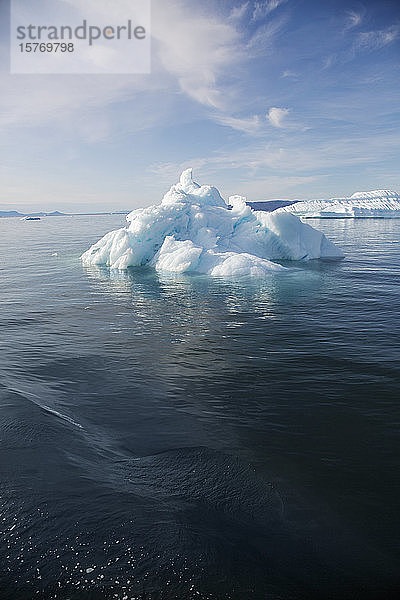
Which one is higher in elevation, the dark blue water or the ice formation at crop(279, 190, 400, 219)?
the ice formation at crop(279, 190, 400, 219)

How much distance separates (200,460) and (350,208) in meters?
107

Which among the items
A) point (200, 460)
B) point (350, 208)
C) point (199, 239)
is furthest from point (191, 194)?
point (350, 208)

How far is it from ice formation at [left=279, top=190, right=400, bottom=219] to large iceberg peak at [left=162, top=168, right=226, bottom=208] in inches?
2356

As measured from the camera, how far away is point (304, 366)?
26.2ft

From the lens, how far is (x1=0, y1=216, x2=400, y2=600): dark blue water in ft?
10.9

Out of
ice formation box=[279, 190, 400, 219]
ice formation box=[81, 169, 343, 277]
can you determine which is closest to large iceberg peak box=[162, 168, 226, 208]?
ice formation box=[81, 169, 343, 277]

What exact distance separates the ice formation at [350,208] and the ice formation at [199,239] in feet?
209

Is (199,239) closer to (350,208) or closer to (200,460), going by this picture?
(200,460)

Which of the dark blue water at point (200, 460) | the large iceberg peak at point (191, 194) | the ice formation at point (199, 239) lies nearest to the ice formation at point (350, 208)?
the large iceberg peak at point (191, 194)

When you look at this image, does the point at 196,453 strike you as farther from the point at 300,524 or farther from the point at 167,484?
the point at 300,524

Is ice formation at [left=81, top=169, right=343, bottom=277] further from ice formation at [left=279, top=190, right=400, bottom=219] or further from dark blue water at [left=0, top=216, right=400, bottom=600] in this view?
ice formation at [left=279, top=190, right=400, bottom=219]

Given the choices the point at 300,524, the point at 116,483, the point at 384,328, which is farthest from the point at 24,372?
the point at 384,328

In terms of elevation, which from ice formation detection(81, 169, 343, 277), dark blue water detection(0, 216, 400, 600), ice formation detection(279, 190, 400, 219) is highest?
ice formation detection(279, 190, 400, 219)

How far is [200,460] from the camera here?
194 inches
